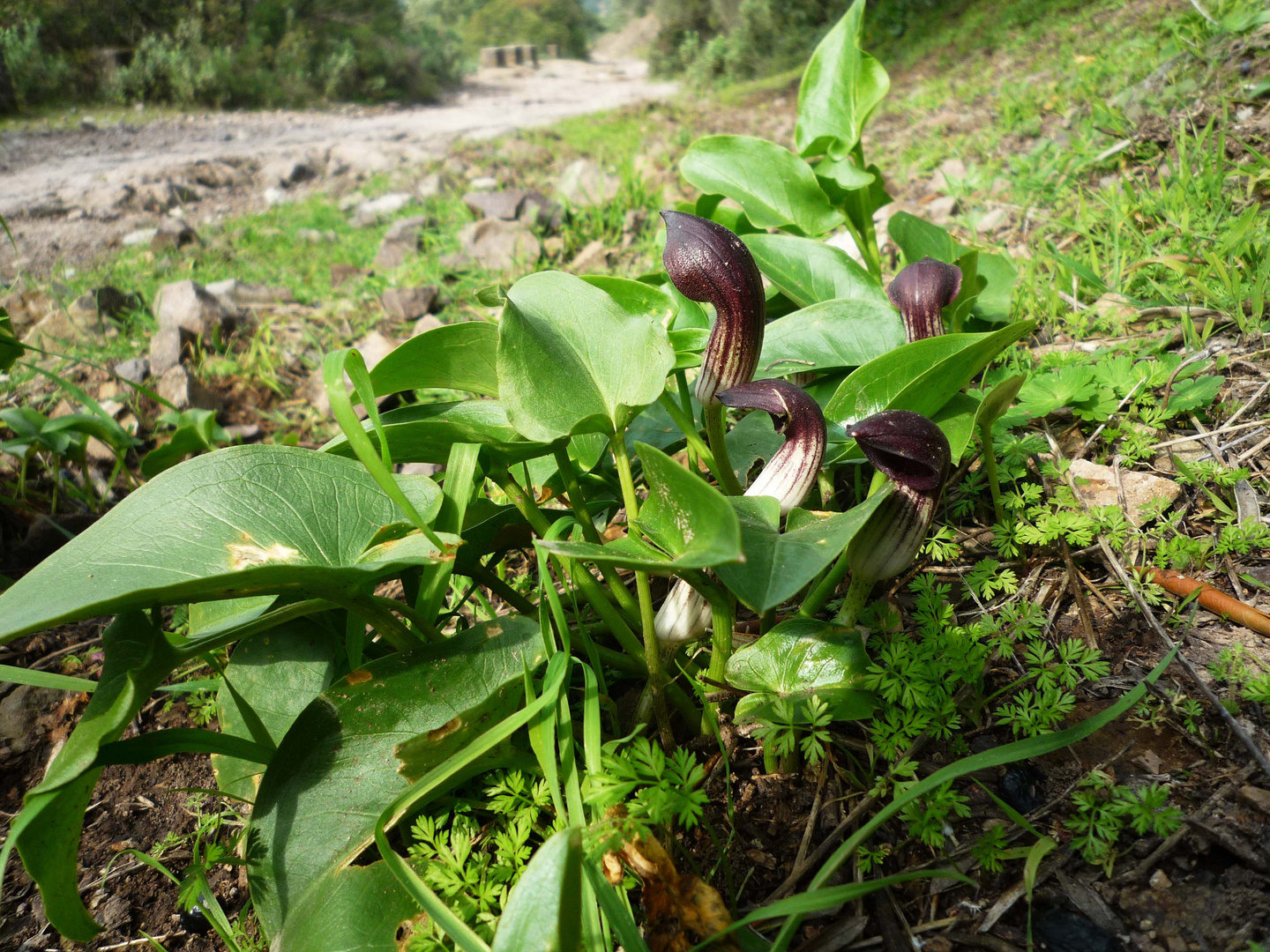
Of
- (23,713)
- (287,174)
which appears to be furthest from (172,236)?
(23,713)

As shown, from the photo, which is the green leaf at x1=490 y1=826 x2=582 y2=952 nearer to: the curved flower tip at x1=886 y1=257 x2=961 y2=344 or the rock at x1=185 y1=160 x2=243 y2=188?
the curved flower tip at x1=886 y1=257 x2=961 y2=344

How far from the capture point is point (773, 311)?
1889 millimetres

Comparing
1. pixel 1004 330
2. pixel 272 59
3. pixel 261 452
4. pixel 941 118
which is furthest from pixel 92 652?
pixel 272 59

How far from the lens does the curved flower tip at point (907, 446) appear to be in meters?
0.97

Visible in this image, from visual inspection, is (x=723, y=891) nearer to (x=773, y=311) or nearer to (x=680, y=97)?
(x=773, y=311)

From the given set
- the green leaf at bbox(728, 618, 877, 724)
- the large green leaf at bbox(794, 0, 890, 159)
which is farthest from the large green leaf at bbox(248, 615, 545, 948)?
the large green leaf at bbox(794, 0, 890, 159)

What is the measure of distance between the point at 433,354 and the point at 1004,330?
0.86 metres

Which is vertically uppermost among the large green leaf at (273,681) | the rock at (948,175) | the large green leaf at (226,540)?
the rock at (948,175)

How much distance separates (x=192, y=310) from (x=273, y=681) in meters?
2.47

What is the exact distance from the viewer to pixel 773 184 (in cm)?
186

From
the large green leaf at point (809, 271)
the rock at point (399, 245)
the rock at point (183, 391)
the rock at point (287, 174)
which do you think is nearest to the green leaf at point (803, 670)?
the large green leaf at point (809, 271)

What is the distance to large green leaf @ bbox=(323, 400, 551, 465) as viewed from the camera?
1.14 m

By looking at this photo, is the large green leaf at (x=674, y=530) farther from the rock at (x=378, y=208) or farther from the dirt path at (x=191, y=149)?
the dirt path at (x=191, y=149)

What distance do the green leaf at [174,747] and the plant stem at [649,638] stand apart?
0.58 metres
